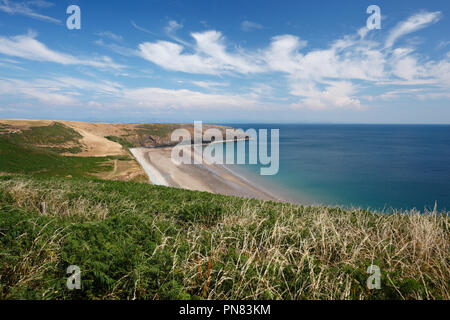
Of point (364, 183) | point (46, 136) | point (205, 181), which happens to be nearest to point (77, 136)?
point (46, 136)

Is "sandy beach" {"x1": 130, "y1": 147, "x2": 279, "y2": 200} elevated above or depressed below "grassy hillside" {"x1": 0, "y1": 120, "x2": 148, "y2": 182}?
below

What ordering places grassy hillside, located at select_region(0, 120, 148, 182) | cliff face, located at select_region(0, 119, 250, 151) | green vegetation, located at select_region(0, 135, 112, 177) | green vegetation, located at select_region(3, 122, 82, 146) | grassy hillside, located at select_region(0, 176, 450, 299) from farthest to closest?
1. cliff face, located at select_region(0, 119, 250, 151)
2. green vegetation, located at select_region(3, 122, 82, 146)
3. grassy hillside, located at select_region(0, 120, 148, 182)
4. green vegetation, located at select_region(0, 135, 112, 177)
5. grassy hillside, located at select_region(0, 176, 450, 299)

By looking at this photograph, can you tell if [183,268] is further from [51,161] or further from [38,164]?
[51,161]

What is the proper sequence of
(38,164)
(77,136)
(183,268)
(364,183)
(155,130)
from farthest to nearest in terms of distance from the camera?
(155,130), (77,136), (364,183), (38,164), (183,268)

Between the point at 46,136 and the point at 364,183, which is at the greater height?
the point at 46,136

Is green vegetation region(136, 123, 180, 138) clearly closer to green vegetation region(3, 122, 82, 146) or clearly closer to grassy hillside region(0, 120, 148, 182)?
green vegetation region(3, 122, 82, 146)

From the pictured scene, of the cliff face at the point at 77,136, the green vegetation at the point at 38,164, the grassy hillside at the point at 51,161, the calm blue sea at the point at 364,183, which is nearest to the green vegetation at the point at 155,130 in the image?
the cliff face at the point at 77,136

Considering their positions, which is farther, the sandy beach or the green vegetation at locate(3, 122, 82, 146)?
the green vegetation at locate(3, 122, 82, 146)

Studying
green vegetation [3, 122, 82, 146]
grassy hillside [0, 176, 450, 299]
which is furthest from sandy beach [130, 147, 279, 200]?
grassy hillside [0, 176, 450, 299]

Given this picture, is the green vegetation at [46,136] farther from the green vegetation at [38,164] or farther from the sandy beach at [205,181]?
the sandy beach at [205,181]

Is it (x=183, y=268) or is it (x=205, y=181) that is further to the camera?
(x=205, y=181)

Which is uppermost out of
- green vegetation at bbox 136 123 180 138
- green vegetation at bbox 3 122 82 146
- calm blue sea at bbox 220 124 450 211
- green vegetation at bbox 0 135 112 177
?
green vegetation at bbox 136 123 180 138

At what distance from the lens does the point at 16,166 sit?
22.8 metres
